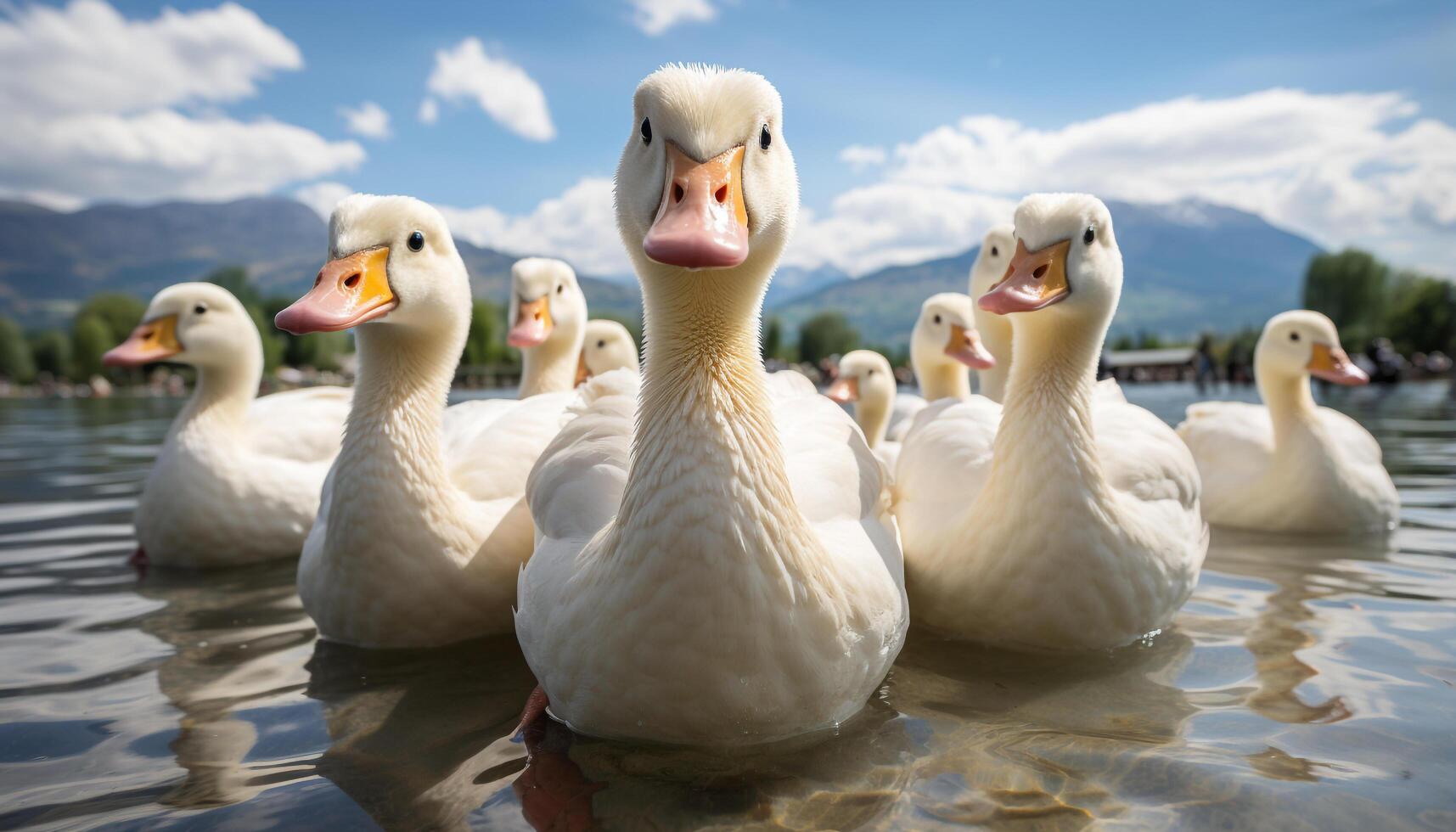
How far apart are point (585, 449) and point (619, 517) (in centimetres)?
75

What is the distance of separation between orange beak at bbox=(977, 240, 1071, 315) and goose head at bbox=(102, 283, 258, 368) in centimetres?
504

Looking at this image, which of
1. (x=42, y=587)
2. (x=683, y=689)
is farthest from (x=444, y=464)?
(x=42, y=587)

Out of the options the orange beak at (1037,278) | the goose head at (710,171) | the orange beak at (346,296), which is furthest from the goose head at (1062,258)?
the orange beak at (346,296)

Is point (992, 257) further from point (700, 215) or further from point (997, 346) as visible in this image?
point (700, 215)

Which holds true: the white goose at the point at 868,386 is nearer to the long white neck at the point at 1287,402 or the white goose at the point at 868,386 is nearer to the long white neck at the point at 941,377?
the long white neck at the point at 941,377

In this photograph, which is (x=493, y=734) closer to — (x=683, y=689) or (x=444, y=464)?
(x=683, y=689)

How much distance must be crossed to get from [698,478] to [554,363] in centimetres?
423

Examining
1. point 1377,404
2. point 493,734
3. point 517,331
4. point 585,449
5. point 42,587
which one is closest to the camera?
point 493,734

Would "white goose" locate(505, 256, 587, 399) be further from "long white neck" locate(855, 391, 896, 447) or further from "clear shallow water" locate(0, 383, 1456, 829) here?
"long white neck" locate(855, 391, 896, 447)

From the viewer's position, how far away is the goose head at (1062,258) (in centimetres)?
355

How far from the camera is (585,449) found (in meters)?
3.27

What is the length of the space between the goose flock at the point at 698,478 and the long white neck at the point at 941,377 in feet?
2.01

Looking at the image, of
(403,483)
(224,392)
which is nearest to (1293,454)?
(403,483)

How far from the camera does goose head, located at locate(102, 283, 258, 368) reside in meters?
6.02
